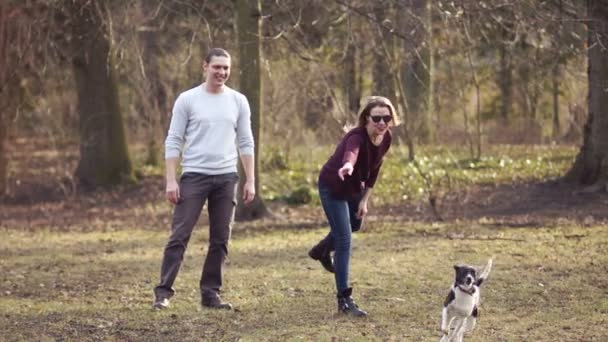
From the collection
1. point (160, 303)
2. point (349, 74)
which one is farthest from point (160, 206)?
point (160, 303)

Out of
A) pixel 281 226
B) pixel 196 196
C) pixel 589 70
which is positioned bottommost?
pixel 281 226

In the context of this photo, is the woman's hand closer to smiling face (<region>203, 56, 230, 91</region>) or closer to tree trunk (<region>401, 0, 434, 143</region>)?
smiling face (<region>203, 56, 230, 91</region>)

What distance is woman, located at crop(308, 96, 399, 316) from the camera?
27.4ft

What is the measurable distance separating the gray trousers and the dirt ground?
7.15 m

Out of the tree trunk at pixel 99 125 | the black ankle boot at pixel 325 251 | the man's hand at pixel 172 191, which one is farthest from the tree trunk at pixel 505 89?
the man's hand at pixel 172 191

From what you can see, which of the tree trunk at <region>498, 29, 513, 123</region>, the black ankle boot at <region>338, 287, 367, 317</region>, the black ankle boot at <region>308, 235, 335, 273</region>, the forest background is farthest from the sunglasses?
the tree trunk at <region>498, 29, 513, 123</region>

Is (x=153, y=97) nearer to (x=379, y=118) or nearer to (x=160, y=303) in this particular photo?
(x=160, y=303)

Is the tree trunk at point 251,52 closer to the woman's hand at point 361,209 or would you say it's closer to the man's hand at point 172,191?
the man's hand at point 172,191

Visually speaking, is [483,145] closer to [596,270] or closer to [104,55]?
[104,55]

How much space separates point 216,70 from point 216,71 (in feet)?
0.04

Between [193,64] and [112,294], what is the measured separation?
11.9 m

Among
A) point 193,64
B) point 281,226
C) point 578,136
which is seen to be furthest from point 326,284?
point 578,136

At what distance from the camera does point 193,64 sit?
72.9 ft

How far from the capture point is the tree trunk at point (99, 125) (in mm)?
21812
